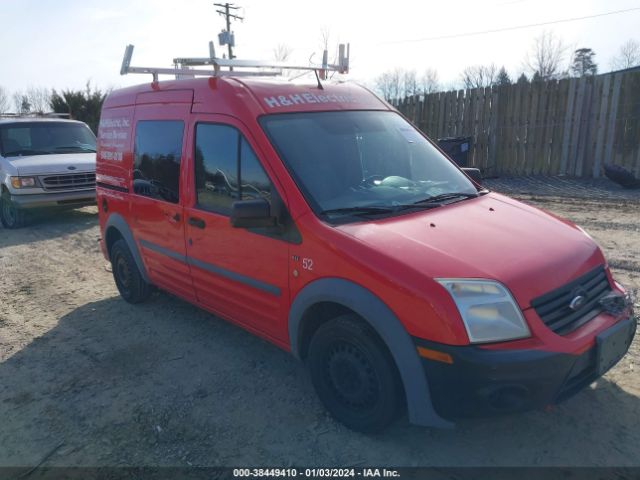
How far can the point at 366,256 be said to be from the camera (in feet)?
8.93

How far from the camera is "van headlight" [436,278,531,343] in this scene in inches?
97.1

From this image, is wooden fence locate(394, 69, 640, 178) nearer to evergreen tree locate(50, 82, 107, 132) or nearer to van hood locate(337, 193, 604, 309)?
van hood locate(337, 193, 604, 309)

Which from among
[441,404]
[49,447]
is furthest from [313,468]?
A: [49,447]

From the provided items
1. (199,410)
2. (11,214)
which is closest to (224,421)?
(199,410)

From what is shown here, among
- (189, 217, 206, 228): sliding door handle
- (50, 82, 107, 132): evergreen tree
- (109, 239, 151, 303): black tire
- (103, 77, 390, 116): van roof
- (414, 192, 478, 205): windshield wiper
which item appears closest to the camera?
(414, 192, 478, 205): windshield wiper

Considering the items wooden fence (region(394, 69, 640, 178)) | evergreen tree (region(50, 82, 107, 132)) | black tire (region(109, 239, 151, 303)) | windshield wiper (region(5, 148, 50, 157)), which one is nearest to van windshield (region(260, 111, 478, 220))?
black tire (region(109, 239, 151, 303))

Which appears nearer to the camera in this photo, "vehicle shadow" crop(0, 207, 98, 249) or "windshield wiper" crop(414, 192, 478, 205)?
"windshield wiper" crop(414, 192, 478, 205)

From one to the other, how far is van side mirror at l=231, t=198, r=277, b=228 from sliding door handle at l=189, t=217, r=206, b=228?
2.77 ft

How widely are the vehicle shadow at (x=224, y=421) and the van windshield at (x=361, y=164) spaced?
4.56 feet

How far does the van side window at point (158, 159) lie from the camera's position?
412cm

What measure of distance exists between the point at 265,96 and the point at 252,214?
1.01 meters

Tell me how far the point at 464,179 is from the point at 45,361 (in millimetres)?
3743

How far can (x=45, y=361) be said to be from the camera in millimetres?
4254

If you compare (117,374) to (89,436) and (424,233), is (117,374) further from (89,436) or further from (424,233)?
(424,233)
